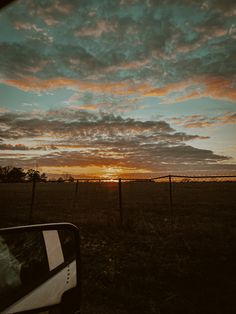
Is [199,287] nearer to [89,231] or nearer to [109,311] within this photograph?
[109,311]

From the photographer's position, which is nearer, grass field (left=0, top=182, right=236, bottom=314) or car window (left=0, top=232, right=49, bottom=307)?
car window (left=0, top=232, right=49, bottom=307)

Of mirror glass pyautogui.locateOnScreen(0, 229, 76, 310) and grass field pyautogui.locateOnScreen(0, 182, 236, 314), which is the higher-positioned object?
mirror glass pyautogui.locateOnScreen(0, 229, 76, 310)

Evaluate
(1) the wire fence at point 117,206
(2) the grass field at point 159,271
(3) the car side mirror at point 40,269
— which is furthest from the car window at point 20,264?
(1) the wire fence at point 117,206

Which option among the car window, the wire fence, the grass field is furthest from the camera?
the wire fence

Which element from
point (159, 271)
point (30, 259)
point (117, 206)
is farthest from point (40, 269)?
point (117, 206)

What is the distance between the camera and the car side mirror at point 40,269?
5.01 ft

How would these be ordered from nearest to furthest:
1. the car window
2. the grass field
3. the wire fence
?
the car window < the grass field < the wire fence

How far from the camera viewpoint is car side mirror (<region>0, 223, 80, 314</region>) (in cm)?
153

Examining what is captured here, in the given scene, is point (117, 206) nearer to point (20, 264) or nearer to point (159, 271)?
point (159, 271)

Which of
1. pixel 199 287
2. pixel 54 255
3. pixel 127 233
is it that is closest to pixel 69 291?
pixel 54 255

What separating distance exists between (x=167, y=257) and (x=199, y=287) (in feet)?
6.34

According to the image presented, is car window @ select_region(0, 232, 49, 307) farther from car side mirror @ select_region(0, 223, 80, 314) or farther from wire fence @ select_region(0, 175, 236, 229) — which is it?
wire fence @ select_region(0, 175, 236, 229)

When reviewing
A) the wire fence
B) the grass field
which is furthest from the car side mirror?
the wire fence

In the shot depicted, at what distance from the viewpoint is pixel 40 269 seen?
1742 millimetres
